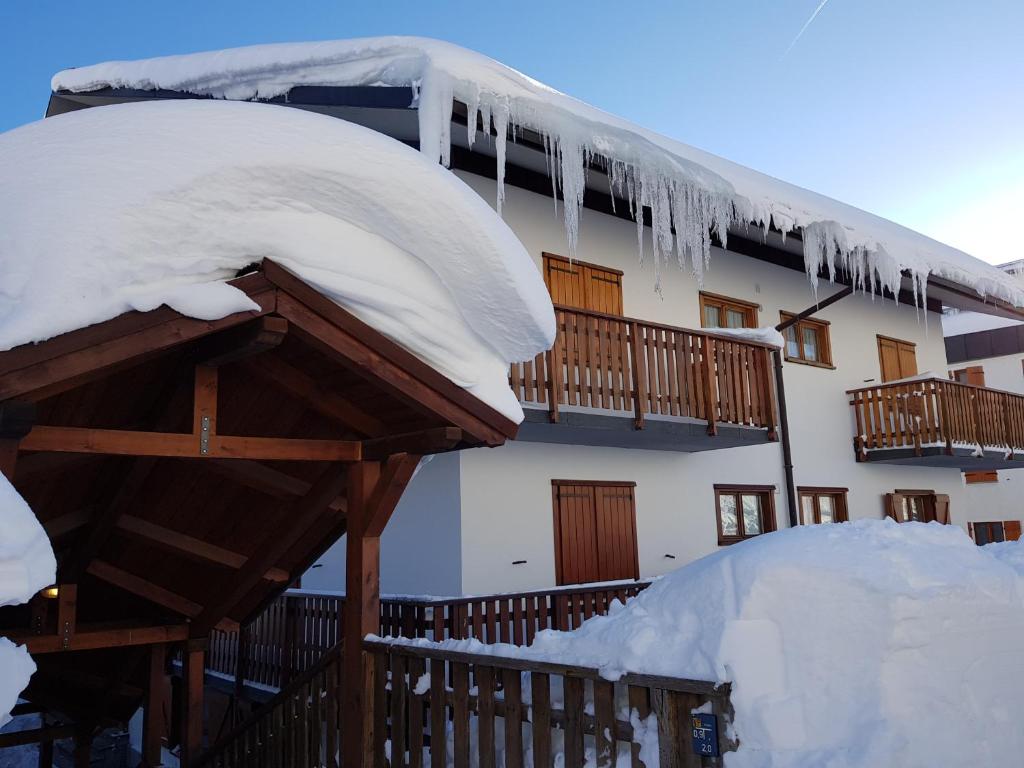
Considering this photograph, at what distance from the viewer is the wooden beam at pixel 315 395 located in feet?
16.6

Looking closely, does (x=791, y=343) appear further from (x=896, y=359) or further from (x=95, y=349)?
(x=95, y=349)

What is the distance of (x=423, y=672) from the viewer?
494 centimetres

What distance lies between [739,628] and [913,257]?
1139 cm

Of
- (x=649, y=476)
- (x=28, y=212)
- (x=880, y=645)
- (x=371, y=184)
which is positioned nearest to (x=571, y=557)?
(x=649, y=476)

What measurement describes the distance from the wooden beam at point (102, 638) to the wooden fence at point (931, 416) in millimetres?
12415

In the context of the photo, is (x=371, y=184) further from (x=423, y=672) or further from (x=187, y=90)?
(x=187, y=90)

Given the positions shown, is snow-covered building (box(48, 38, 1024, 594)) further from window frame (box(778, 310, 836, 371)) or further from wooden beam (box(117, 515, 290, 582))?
wooden beam (box(117, 515, 290, 582))

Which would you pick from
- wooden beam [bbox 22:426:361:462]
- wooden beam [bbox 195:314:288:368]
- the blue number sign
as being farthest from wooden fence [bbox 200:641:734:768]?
wooden beam [bbox 195:314:288:368]

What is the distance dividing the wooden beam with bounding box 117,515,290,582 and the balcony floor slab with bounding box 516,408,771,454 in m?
3.58

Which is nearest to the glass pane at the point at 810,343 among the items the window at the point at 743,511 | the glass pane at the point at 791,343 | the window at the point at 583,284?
the glass pane at the point at 791,343

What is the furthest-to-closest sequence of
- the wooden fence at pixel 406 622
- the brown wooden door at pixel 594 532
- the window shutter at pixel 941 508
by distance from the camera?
1. the window shutter at pixel 941 508
2. the brown wooden door at pixel 594 532
3. the wooden fence at pixel 406 622

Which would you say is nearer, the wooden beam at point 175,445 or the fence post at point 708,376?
the wooden beam at point 175,445

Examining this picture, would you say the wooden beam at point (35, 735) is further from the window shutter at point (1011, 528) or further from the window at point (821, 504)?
the window shutter at point (1011, 528)

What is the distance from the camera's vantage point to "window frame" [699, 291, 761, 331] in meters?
13.4
